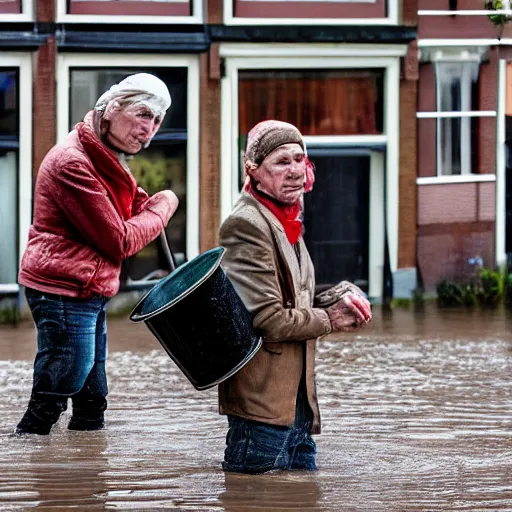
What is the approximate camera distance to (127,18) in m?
16.8

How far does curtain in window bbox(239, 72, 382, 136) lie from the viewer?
17.4 m

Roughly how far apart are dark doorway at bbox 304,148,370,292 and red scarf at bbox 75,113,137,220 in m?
9.89

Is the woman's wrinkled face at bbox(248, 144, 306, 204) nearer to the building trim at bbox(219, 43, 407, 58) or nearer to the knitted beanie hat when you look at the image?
the knitted beanie hat

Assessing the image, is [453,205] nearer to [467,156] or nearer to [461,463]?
[467,156]

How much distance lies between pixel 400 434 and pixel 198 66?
8822 millimetres

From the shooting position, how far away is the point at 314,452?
714cm

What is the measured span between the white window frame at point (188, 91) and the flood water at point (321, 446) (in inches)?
Answer: 171

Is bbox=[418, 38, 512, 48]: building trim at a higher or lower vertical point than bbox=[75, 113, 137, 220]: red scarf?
higher

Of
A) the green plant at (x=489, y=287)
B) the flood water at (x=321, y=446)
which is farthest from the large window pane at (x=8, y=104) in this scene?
the green plant at (x=489, y=287)

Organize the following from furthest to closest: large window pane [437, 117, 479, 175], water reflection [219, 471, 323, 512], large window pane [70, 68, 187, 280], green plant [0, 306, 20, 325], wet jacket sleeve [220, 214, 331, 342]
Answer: large window pane [437, 117, 479, 175] → large window pane [70, 68, 187, 280] → green plant [0, 306, 20, 325] → water reflection [219, 471, 323, 512] → wet jacket sleeve [220, 214, 331, 342]

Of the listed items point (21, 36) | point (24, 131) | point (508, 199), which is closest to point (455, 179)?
point (508, 199)

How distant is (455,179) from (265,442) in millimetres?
11611

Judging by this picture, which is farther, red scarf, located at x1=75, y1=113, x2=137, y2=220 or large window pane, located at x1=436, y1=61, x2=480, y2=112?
large window pane, located at x1=436, y1=61, x2=480, y2=112

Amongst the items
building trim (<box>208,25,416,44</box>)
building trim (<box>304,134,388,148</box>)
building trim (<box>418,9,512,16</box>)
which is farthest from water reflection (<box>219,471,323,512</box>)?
building trim (<box>418,9,512,16</box>)
